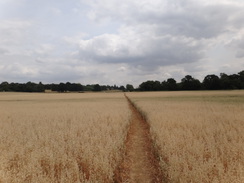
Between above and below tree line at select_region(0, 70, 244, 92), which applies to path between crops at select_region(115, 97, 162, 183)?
below

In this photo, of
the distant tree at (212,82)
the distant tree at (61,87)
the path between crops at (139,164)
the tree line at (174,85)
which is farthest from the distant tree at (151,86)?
the path between crops at (139,164)

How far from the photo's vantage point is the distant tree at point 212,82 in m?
108

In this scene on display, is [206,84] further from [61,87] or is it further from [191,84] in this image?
[61,87]

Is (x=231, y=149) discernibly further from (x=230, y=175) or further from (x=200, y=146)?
(x=230, y=175)

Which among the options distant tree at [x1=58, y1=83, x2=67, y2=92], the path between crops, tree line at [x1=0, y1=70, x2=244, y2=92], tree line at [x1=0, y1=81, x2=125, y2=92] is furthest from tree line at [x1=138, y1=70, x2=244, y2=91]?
the path between crops

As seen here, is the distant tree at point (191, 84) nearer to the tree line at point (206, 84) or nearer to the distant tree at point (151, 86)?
the tree line at point (206, 84)

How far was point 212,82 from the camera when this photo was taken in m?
109

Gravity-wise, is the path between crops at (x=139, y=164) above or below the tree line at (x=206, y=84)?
below

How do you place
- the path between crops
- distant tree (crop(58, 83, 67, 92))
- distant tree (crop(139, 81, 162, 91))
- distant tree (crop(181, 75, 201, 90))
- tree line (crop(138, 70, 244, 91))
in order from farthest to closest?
1. distant tree (crop(58, 83, 67, 92))
2. distant tree (crop(139, 81, 162, 91))
3. distant tree (crop(181, 75, 201, 90))
4. tree line (crop(138, 70, 244, 91))
5. the path between crops

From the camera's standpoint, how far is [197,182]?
5.22 meters

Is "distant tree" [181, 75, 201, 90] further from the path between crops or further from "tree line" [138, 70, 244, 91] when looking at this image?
the path between crops

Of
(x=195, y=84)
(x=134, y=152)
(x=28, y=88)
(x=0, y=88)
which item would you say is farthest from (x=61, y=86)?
(x=134, y=152)

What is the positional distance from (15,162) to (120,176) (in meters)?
3.25

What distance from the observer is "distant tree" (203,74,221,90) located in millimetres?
107562
